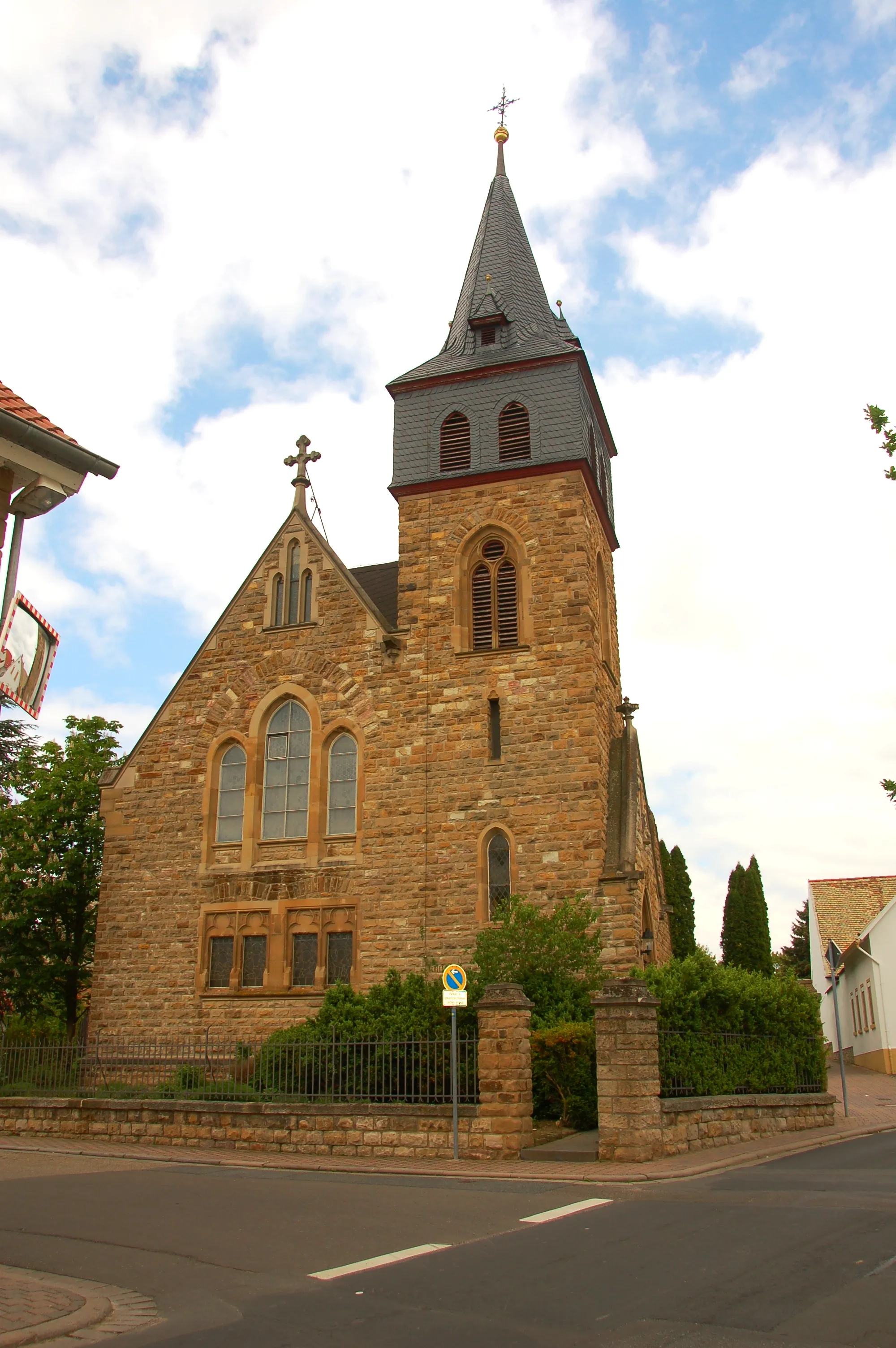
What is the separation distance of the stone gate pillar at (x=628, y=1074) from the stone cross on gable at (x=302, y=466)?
45.1ft

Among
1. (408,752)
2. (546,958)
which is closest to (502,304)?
(408,752)

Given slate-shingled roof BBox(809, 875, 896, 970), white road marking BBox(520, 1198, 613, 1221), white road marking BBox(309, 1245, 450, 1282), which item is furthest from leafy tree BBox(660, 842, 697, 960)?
white road marking BBox(309, 1245, 450, 1282)

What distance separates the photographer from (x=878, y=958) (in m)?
35.8

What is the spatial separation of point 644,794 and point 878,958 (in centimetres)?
1549

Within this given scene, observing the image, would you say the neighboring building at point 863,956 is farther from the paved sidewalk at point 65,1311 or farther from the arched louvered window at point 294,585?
the paved sidewalk at point 65,1311

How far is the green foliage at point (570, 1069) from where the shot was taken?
1587 cm

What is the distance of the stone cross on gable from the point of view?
24875 millimetres

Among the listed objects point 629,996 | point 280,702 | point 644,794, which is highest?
point 280,702

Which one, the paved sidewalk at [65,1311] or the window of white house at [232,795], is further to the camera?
the window of white house at [232,795]

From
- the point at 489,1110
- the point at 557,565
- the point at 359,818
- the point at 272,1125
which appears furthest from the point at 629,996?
the point at 557,565

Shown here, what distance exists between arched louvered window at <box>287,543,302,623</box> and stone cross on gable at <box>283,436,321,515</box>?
3.19 ft

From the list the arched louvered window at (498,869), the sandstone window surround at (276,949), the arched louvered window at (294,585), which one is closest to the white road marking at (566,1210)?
the arched louvered window at (498,869)

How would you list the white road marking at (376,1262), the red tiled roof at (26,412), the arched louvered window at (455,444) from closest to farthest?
the white road marking at (376,1262), the red tiled roof at (26,412), the arched louvered window at (455,444)

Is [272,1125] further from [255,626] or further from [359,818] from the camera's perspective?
[255,626]
